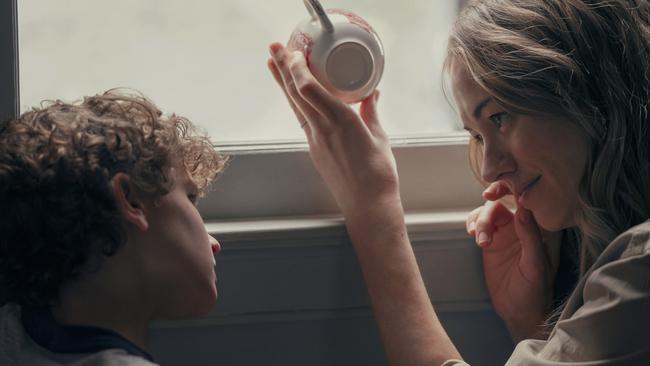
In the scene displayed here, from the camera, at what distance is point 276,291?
1.27 m

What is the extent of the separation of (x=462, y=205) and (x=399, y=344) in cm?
31

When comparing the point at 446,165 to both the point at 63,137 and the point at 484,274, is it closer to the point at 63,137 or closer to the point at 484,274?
the point at 484,274

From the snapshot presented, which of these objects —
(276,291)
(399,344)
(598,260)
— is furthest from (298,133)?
(598,260)

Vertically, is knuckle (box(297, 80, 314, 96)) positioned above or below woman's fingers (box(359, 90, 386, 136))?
above

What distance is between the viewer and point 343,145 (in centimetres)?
125

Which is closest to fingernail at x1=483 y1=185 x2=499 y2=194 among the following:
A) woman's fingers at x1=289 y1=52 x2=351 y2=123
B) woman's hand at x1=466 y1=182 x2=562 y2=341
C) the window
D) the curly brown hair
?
woman's hand at x1=466 y1=182 x2=562 y2=341

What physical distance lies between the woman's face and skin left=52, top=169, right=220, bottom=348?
0.37 meters

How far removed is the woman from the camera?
112 centimetres

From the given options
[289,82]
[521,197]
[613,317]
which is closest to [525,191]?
[521,197]

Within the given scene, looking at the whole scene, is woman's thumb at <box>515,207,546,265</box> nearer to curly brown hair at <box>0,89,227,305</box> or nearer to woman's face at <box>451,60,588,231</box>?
woman's face at <box>451,60,588,231</box>

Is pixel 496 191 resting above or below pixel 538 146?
below

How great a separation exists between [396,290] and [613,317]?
30 centimetres

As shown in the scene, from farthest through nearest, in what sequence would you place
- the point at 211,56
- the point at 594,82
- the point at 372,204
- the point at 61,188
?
the point at 211,56 < the point at 372,204 < the point at 594,82 < the point at 61,188

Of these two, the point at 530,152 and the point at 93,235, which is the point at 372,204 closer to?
the point at 530,152
